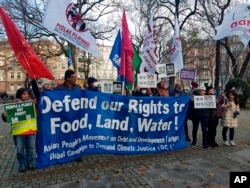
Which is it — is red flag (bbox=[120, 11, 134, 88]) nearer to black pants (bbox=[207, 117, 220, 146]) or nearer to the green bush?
black pants (bbox=[207, 117, 220, 146])

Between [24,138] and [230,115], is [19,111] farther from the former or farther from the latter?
[230,115]

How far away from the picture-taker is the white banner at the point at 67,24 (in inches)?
222

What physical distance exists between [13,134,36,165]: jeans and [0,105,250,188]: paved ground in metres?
0.27

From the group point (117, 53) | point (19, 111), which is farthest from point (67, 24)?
point (117, 53)

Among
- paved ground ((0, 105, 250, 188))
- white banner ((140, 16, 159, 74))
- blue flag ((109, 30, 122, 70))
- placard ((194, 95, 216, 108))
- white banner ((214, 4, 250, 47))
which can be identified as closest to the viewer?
paved ground ((0, 105, 250, 188))

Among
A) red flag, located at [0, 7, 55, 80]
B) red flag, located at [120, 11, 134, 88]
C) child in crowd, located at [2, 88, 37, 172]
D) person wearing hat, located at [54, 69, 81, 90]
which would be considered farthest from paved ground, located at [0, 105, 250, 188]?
red flag, located at [120, 11, 134, 88]

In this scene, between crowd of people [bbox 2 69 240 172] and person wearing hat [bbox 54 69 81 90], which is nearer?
crowd of people [bbox 2 69 240 172]

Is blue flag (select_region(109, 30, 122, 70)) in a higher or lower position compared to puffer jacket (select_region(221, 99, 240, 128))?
higher

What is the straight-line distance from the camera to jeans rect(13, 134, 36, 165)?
517 centimetres

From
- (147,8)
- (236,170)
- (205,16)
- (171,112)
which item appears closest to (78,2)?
(147,8)

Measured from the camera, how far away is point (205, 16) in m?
23.8

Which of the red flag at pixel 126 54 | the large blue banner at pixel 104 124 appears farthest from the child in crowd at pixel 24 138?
the red flag at pixel 126 54

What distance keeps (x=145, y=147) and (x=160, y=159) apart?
0.51 metres

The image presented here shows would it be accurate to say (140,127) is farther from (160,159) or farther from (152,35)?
(152,35)
